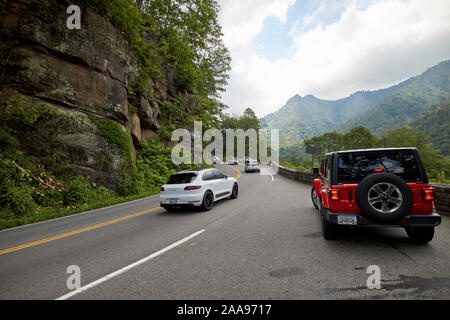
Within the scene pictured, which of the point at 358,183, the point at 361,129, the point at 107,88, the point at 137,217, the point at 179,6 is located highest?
the point at 179,6

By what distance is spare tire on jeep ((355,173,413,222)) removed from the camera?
A: 12.3 feet

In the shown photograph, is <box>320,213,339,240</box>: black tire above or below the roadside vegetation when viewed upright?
below

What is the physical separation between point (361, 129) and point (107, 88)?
272ft

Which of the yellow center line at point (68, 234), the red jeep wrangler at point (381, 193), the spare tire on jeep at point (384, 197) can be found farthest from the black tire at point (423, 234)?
the yellow center line at point (68, 234)

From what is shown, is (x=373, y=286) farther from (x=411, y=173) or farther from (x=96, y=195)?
(x=96, y=195)

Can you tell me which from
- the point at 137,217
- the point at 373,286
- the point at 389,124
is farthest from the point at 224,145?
the point at 389,124

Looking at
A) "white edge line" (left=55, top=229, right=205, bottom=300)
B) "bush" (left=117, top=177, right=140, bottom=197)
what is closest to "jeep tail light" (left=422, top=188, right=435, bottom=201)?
"white edge line" (left=55, top=229, right=205, bottom=300)

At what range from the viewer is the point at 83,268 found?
3684 millimetres

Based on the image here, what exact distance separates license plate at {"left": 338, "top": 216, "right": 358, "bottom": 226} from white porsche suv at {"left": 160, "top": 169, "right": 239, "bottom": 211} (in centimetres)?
471

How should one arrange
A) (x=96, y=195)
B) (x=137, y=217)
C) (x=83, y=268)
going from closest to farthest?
(x=83, y=268) < (x=137, y=217) < (x=96, y=195)

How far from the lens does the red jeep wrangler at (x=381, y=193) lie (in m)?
3.79

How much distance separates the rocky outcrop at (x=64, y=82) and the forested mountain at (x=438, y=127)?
129 meters

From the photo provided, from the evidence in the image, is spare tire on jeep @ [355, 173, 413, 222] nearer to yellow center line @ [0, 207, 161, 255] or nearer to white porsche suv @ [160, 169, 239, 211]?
white porsche suv @ [160, 169, 239, 211]

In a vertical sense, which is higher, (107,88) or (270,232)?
(107,88)
